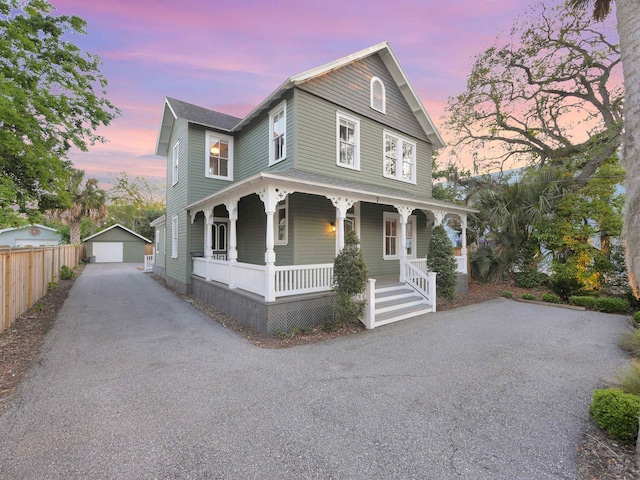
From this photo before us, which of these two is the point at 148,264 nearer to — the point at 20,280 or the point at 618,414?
the point at 20,280

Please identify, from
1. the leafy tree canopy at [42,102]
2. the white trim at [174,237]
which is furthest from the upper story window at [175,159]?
the leafy tree canopy at [42,102]

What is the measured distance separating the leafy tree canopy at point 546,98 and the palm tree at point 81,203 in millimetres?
30297

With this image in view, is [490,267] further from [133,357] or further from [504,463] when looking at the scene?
[133,357]

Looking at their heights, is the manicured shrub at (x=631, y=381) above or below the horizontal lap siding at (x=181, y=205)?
below

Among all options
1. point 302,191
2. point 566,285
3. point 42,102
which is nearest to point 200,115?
point 42,102

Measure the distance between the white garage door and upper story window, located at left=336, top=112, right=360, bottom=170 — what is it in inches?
1114

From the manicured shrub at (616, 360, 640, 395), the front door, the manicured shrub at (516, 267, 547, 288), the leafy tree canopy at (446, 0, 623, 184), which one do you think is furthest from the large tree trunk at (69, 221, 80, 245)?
the manicured shrub at (616, 360, 640, 395)

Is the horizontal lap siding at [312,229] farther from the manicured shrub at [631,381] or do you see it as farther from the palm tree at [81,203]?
the palm tree at [81,203]

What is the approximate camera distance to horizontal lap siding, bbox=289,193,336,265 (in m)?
8.56

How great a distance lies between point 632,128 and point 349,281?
4.75 m

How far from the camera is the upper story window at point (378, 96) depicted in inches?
414

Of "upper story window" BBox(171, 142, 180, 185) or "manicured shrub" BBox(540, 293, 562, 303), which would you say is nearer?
"manicured shrub" BBox(540, 293, 562, 303)

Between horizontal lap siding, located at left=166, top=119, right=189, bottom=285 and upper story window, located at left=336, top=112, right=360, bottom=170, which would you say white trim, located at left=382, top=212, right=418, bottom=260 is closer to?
upper story window, located at left=336, top=112, right=360, bottom=170

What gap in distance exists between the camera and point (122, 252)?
28.8 meters
